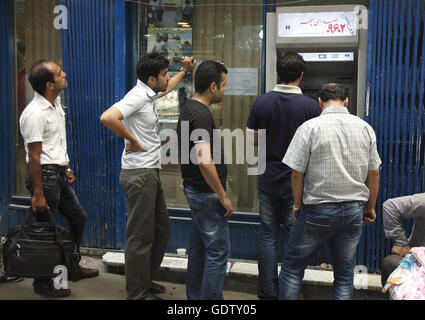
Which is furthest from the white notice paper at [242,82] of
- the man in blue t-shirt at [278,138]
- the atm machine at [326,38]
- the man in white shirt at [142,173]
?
the man in white shirt at [142,173]

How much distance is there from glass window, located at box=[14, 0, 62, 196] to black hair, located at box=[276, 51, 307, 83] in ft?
8.85

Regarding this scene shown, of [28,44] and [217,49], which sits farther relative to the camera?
[28,44]

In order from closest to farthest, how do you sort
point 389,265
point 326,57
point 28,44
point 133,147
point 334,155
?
point 334,155
point 389,265
point 133,147
point 326,57
point 28,44

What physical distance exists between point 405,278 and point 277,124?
1.37 meters

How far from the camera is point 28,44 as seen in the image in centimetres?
523

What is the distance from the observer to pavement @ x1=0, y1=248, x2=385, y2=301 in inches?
156

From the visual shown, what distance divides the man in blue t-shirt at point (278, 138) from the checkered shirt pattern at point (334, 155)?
1.42 feet

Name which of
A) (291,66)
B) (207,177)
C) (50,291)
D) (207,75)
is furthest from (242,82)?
(50,291)

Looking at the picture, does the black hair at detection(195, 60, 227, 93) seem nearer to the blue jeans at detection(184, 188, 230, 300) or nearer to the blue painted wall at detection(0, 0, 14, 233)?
the blue jeans at detection(184, 188, 230, 300)

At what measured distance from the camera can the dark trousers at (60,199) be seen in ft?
12.6

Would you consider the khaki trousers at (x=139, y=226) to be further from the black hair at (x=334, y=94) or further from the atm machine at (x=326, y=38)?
the atm machine at (x=326, y=38)

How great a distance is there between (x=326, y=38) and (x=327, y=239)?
1.85m
